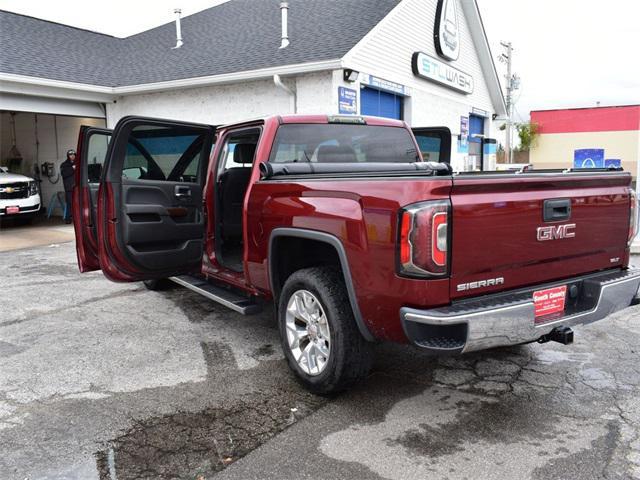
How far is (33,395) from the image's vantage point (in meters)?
3.86

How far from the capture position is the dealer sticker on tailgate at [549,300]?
3.23 m

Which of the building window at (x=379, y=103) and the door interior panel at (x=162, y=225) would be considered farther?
the building window at (x=379, y=103)

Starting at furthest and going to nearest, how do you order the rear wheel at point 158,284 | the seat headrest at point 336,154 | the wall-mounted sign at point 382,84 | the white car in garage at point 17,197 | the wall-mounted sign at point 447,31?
1. the wall-mounted sign at point 447,31
2. the white car in garage at point 17,197
3. the wall-mounted sign at point 382,84
4. the rear wheel at point 158,284
5. the seat headrest at point 336,154

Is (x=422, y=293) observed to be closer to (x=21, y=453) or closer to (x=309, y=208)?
(x=309, y=208)

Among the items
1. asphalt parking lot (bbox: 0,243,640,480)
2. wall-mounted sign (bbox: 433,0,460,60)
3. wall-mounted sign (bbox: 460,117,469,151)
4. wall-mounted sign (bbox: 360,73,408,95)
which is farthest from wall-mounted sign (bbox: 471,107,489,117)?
asphalt parking lot (bbox: 0,243,640,480)

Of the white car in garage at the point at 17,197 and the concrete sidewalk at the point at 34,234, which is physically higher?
the white car in garage at the point at 17,197

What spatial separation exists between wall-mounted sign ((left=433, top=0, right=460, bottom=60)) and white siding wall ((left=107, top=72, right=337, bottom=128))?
18.9ft

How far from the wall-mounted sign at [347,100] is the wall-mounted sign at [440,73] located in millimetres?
3443

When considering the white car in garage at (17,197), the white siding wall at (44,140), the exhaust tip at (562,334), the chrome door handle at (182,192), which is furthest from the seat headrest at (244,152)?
the white siding wall at (44,140)

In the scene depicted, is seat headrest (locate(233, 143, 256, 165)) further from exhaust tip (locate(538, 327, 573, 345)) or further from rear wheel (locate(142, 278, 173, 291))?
exhaust tip (locate(538, 327, 573, 345))

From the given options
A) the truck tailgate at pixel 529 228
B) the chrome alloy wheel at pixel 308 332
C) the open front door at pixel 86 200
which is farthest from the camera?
the open front door at pixel 86 200

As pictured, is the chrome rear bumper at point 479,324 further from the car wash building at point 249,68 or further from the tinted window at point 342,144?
the car wash building at point 249,68

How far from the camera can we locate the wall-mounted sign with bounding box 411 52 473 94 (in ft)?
47.5

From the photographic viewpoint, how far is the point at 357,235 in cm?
321
